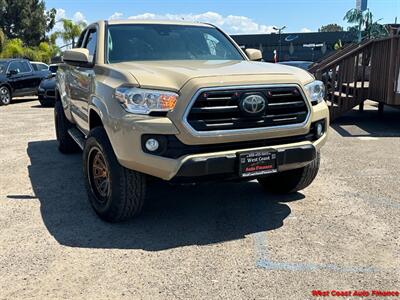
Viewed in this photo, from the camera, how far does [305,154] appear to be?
13.6 ft

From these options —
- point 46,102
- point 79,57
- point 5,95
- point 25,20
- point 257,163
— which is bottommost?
point 46,102

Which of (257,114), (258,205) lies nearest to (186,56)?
(257,114)

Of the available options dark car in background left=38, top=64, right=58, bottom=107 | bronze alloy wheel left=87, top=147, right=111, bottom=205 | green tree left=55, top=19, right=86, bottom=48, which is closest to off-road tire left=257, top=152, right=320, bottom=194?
bronze alloy wheel left=87, top=147, right=111, bottom=205

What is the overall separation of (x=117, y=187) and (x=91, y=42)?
7.81 ft

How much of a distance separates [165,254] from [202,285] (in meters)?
0.59

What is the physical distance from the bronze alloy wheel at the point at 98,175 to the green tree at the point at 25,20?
60.3 metres

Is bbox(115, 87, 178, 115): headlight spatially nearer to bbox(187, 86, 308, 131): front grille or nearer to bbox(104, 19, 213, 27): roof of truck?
bbox(187, 86, 308, 131): front grille

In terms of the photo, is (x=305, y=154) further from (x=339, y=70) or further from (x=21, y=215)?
(x=339, y=70)

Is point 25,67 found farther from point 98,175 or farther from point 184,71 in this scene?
point 184,71

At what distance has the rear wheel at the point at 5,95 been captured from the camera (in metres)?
16.3

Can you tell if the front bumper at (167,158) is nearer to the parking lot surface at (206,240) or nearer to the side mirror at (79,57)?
the parking lot surface at (206,240)

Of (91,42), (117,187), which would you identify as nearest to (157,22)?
(91,42)

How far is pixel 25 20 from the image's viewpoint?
5884cm

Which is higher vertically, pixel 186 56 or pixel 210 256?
pixel 186 56
